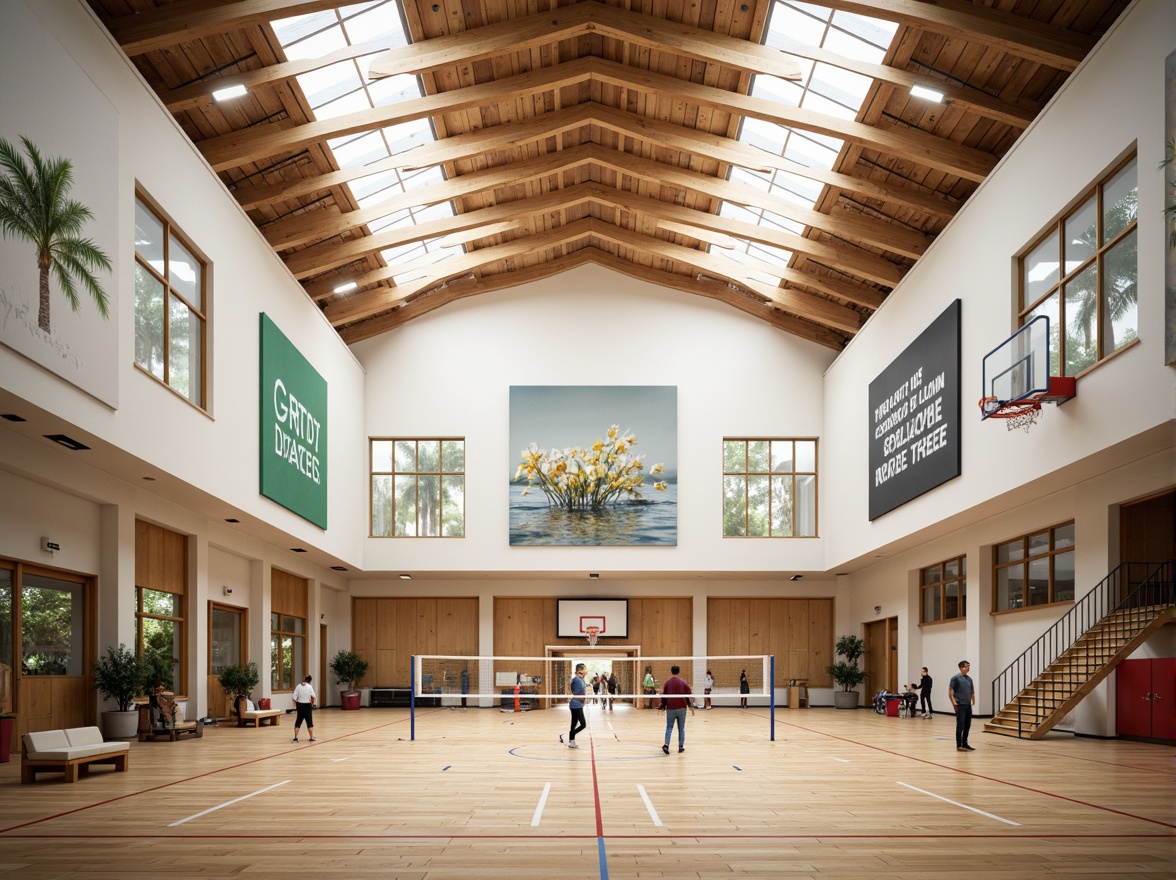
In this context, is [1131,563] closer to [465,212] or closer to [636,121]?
[636,121]

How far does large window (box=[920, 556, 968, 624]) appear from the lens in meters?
29.7

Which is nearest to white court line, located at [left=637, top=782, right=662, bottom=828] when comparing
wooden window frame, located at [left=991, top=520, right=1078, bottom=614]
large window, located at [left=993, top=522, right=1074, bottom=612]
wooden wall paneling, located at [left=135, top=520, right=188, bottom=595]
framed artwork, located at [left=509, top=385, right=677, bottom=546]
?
wooden window frame, located at [left=991, top=520, right=1078, bottom=614]

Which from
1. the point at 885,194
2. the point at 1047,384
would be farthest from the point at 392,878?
the point at 885,194

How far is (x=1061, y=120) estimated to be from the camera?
61.5ft

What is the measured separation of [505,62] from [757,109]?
5848 mm

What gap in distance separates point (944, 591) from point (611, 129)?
1665cm

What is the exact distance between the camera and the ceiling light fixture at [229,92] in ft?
66.0

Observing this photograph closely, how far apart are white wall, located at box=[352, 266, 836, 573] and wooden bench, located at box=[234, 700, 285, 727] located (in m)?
10.3

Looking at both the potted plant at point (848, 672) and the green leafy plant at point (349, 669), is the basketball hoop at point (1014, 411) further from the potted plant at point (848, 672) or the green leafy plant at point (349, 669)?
the green leafy plant at point (349, 669)

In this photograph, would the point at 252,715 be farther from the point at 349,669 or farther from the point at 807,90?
the point at 807,90

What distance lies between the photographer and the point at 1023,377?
19703 millimetres

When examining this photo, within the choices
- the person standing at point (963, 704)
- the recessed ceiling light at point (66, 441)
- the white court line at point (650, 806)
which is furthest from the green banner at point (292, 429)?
the person standing at point (963, 704)

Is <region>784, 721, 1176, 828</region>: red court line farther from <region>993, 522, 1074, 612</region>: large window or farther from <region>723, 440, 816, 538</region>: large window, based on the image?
<region>723, 440, 816, 538</region>: large window

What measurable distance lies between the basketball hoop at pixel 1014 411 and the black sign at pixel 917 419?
3.43 m
